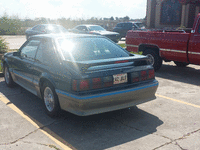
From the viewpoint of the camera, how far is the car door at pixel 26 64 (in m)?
5.17

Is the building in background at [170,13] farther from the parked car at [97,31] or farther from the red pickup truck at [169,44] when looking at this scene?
the red pickup truck at [169,44]

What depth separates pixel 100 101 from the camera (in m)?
3.83

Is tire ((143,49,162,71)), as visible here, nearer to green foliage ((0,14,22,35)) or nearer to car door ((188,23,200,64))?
car door ((188,23,200,64))

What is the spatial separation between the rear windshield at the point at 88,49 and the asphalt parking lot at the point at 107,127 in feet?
3.69

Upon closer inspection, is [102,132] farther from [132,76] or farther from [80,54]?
[80,54]

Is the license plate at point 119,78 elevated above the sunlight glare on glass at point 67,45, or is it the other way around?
the sunlight glare on glass at point 67,45

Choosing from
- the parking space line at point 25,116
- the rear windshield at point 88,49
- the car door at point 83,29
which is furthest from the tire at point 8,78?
the car door at point 83,29

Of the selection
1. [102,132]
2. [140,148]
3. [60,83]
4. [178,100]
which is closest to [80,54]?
[60,83]

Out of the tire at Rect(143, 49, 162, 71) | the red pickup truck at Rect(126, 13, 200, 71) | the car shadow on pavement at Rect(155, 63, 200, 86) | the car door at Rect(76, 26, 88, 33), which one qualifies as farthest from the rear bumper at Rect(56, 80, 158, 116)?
the car door at Rect(76, 26, 88, 33)

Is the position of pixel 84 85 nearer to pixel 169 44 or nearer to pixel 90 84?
pixel 90 84

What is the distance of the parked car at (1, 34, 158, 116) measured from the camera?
3824 mm

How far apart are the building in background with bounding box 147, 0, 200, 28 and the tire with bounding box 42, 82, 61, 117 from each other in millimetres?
17029

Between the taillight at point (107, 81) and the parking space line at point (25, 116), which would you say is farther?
the taillight at point (107, 81)

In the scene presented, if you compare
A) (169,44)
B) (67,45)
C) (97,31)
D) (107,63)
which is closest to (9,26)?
(97,31)
